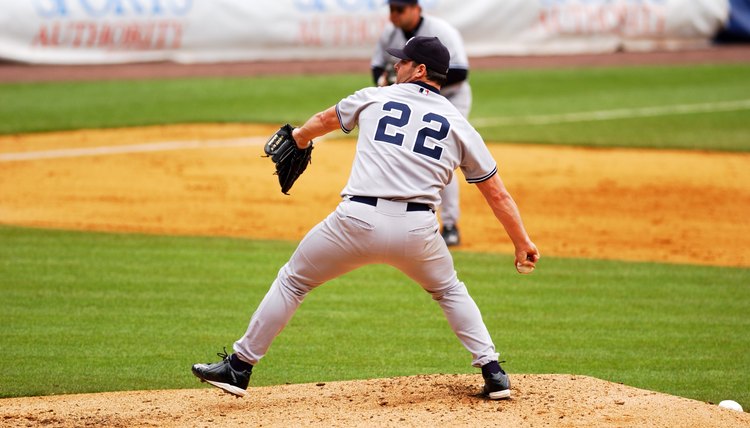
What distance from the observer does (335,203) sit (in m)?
11.4

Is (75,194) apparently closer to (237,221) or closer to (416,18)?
(237,221)

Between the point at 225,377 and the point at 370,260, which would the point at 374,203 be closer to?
the point at 370,260

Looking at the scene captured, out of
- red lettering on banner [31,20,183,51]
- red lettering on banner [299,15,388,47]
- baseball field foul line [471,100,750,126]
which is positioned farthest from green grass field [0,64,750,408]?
red lettering on banner [299,15,388,47]

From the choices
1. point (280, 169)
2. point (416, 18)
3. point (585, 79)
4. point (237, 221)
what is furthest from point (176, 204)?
point (585, 79)

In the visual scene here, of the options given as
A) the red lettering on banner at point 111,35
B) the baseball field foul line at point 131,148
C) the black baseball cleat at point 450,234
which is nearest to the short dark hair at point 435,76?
the black baseball cleat at point 450,234

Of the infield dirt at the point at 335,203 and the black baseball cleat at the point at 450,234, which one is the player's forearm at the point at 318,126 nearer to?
the infield dirt at the point at 335,203

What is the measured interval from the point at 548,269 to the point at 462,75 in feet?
5.82

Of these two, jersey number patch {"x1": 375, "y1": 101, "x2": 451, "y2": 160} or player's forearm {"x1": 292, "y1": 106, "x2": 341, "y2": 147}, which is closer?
jersey number patch {"x1": 375, "y1": 101, "x2": 451, "y2": 160}

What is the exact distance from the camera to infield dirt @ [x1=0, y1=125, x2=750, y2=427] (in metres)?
5.24

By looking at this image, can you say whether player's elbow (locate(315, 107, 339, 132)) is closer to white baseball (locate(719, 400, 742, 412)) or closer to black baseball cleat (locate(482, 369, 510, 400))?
black baseball cleat (locate(482, 369, 510, 400))

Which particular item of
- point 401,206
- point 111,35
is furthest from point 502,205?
point 111,35

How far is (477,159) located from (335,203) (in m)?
6.28

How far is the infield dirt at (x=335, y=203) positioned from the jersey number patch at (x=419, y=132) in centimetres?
123

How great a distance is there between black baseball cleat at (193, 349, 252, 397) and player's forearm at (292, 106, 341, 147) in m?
1.14
